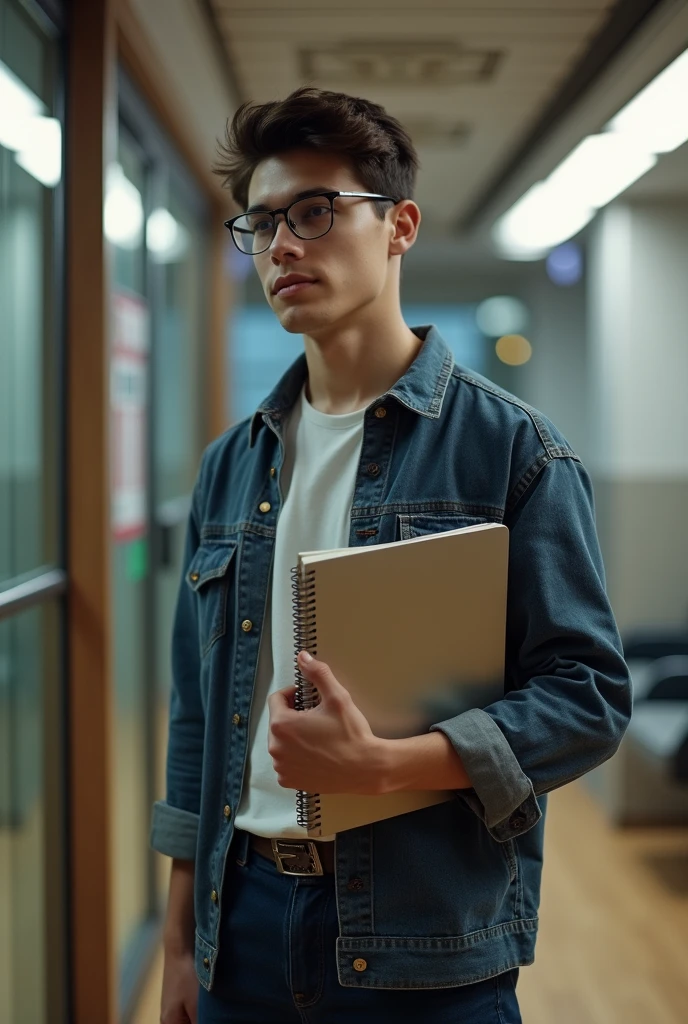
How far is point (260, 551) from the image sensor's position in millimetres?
1131

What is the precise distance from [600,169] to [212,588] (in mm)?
2710

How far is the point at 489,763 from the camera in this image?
0.93 metres

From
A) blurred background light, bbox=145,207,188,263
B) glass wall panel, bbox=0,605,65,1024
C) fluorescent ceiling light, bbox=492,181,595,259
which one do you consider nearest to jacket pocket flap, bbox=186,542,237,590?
glass wall panel, bbox=0,605,65,1024

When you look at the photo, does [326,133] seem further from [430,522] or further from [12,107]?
[12,107]

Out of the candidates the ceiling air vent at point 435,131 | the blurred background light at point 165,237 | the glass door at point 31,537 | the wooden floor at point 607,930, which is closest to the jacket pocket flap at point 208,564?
the glass door at point 31,537

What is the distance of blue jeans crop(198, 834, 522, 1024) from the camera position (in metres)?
1.00

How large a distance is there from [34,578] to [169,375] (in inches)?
66.7

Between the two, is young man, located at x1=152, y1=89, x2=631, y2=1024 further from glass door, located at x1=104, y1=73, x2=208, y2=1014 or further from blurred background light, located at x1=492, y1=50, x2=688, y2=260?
blurred background light, located at x1=492, y1=50, x2=688, y2=260

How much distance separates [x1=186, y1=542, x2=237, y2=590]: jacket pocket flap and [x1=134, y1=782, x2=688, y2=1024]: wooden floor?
168cm

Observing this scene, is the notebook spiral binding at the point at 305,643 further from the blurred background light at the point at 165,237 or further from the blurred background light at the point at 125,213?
the blurred background light at the point at 165,237

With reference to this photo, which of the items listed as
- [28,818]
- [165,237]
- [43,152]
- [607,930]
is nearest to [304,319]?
[43,152]

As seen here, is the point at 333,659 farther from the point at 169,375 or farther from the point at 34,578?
the point at 169,375

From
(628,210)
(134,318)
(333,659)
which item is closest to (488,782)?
(333,659)

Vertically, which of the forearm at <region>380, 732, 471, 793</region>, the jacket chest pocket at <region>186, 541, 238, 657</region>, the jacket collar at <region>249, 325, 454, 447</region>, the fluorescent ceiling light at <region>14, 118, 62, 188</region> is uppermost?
the fluorescent ceiling light at <region>14, 118, 62, 188</region>
